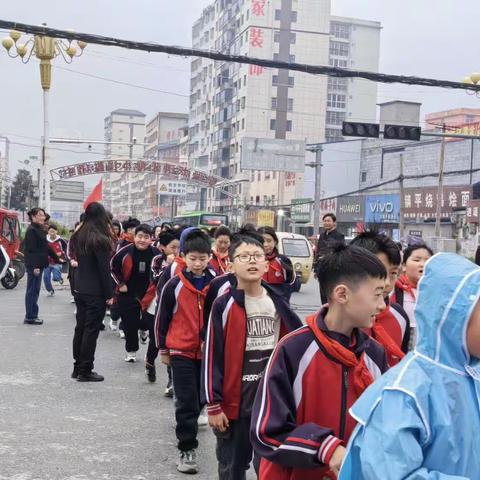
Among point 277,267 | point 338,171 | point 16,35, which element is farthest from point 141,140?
point 277,267

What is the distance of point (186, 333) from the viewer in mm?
5000

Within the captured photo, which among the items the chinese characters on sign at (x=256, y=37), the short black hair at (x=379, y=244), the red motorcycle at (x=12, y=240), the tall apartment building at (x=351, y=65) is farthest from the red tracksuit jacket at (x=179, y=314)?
the tall apartment building at (x=351, y=65)

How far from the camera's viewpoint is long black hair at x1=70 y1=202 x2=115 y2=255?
7586 millimetres

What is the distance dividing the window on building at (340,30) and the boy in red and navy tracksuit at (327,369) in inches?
3347

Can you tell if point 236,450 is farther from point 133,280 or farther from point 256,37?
point 256,37

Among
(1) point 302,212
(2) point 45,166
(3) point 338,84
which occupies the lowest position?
(1) point 302,212

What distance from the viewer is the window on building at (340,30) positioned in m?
83.6

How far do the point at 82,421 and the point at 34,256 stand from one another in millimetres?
5729

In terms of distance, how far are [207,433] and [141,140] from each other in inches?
5918

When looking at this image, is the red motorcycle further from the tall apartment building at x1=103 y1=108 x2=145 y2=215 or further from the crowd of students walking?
the tall apartment building at x1=103 y1=108 x2=145 y2=215

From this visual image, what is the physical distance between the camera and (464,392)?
184 centimetres

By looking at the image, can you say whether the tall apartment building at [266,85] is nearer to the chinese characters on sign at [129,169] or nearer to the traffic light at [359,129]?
the chinese characters on sign at [129,169]

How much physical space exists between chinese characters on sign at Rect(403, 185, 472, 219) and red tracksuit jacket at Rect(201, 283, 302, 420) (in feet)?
109

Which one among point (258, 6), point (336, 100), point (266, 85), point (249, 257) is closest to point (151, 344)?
point (249, 257)
